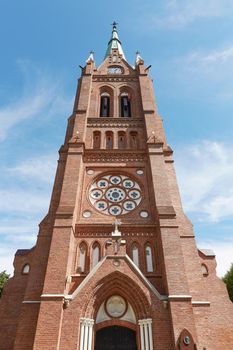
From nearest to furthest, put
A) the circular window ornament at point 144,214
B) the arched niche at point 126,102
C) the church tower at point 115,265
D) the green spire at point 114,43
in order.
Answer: the church tower at point 115,265, the circular window ornament at point 144,214, the arched niche at point 126,102, the green spire at point 114,43

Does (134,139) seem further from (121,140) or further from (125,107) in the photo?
(125,107)

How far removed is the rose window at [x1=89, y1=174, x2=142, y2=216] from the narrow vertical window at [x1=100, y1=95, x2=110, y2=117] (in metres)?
7.39

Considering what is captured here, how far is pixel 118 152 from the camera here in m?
18.7

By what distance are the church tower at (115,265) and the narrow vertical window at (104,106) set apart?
10.7ft

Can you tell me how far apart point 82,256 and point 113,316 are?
3.10 metres

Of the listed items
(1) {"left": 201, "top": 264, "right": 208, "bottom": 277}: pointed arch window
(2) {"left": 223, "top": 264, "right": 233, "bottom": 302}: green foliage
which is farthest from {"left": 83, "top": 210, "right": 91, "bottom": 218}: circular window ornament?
(2) {"left": 223, "top": 264, "right": 233, "bottom": 302}: green foliage

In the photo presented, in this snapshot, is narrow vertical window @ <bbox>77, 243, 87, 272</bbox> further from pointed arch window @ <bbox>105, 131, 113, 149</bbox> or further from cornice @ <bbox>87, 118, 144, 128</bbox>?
cornice @ <bbox>87, 118, 144, 128</bbox>

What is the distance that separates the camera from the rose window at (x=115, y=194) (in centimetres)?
1631

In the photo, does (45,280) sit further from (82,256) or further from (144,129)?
(144,129)

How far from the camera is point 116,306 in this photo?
12.7m

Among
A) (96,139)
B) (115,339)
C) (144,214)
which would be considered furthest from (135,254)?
(96,139)

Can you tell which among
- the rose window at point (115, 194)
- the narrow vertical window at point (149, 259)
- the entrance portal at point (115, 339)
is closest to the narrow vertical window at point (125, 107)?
the rose window at point (115, 194)

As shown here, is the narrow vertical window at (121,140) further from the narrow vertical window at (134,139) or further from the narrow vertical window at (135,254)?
the narrow vertical window at (135,254)

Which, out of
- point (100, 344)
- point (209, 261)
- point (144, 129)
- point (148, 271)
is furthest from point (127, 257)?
point (144, 129)
